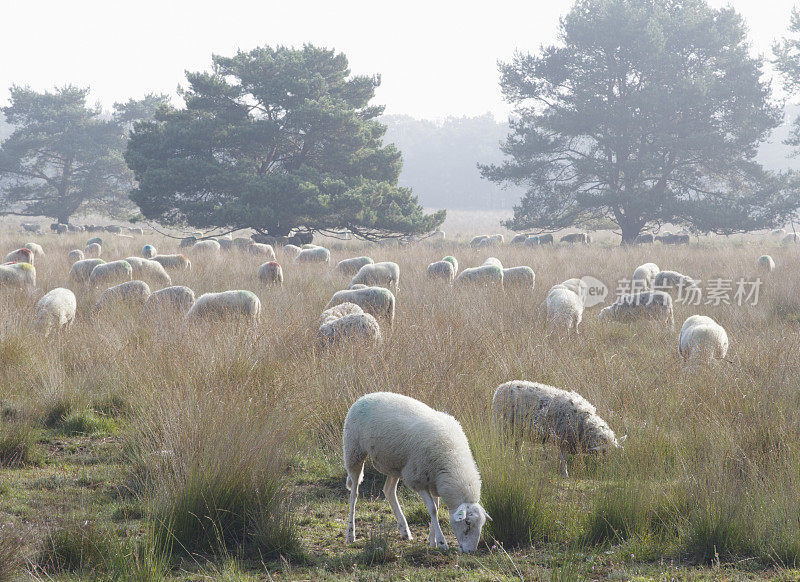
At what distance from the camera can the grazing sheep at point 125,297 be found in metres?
9.30

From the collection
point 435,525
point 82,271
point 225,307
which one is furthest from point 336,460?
point 82,271

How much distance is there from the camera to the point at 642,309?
379 inches

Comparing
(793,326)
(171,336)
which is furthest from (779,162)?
(171,336)

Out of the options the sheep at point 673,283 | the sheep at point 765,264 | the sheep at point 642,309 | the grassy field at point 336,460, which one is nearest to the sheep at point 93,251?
the grassy field at point 336,460

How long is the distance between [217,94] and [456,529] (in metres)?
23.0

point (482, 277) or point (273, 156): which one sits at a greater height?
point (273, 156)

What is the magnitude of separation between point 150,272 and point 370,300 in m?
6.32

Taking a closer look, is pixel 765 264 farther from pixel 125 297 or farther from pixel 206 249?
pixel 206 249

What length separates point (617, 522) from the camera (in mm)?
3377

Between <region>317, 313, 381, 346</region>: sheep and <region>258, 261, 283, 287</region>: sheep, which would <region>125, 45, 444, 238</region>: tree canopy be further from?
<region>317, 313, 381, 346</region>: sheep

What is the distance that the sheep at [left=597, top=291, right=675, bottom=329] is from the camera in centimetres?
955

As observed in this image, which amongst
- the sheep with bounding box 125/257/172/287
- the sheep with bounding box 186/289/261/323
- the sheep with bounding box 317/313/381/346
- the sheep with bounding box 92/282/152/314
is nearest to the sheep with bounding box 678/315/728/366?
the sheep with bounding box 317/313/381/346

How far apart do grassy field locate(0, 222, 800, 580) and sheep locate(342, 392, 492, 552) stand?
Answer: 0.20 m

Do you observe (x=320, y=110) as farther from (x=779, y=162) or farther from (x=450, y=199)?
(x=779, y=162)
